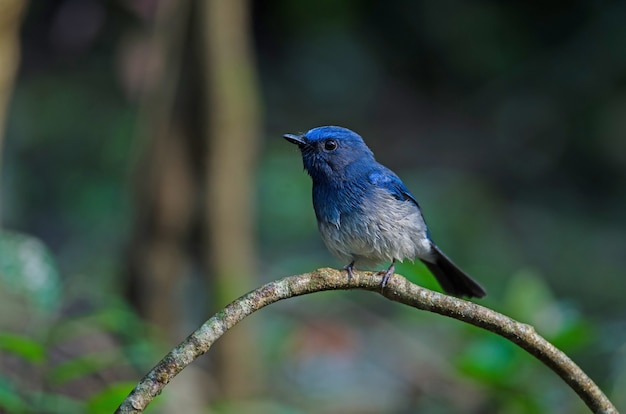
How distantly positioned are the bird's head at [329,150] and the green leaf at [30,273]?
1.26 meters

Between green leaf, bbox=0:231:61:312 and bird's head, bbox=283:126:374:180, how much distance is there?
49.6 inches

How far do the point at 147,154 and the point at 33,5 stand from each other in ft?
21.9

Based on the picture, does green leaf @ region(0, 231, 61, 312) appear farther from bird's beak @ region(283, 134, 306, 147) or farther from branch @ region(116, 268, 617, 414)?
branch @ region(116, 268, 617, 414)

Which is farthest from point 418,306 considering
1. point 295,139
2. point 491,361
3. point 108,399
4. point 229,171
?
point 229,171

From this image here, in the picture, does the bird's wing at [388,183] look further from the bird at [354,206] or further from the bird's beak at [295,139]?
the bird's beak at [295,139]

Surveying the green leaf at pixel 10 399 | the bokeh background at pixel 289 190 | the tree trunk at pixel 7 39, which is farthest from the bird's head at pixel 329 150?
the tree trunk at pixel 7 39

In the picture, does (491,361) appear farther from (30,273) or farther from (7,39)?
(7,39)

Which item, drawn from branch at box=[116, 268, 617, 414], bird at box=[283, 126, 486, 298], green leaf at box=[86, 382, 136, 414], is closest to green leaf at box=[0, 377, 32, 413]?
green leaf at box=[86, 382, 136, 414]

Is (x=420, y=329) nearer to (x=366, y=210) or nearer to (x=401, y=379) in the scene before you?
(x=401, y=379)

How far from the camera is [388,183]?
10.4 feet

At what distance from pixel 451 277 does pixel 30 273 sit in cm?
171

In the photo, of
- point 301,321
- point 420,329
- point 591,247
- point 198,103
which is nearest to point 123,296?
point 198,103

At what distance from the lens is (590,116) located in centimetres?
941

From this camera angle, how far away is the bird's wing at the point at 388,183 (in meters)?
3.11
